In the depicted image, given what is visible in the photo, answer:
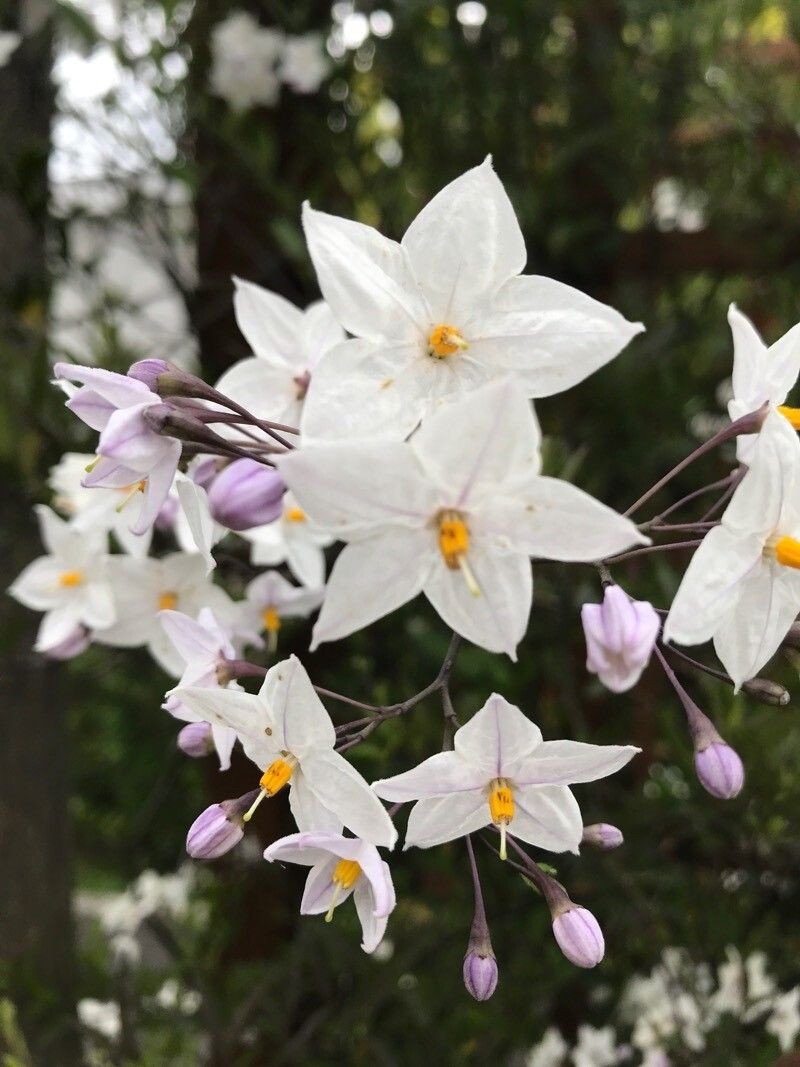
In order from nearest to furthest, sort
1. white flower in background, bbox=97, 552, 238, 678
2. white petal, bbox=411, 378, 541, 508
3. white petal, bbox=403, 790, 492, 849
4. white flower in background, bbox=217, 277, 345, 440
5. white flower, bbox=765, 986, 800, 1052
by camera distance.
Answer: white petal, bbox=411, 378, 541, 508 < white petal, bbox=403, 790, 492, 849 < white flower in background, bbox=217, 277, 345, 440 < white flower in background, bbox=97, 552, 238, 678 < white flower, bbox=765, 986, 800, 1052

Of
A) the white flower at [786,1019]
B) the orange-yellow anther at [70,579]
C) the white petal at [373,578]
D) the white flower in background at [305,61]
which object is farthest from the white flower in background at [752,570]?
the white flower in background at [305,61]

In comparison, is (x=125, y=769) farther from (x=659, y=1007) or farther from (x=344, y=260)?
(x=344, y=260)

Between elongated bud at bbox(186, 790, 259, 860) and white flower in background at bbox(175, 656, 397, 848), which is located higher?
white flower in background at bbox(175, 656, 397, 848)

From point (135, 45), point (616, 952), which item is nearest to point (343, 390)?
point (616, 952)

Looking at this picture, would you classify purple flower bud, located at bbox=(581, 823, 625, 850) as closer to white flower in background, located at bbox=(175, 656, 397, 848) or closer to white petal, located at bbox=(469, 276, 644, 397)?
white flower in background, located at bbox=(175, 656, 397, 848)

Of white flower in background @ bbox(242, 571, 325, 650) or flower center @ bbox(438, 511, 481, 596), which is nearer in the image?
flower center @ bbox(438, 511, 481, 596)

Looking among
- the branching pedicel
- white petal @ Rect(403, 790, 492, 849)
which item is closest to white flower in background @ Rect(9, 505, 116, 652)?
the branching pedicel

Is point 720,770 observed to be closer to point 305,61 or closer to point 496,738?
point 496,738

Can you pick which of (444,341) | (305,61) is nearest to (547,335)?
(444,341)
